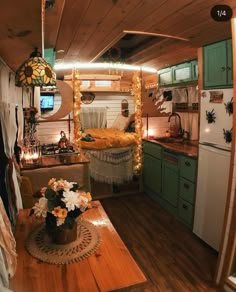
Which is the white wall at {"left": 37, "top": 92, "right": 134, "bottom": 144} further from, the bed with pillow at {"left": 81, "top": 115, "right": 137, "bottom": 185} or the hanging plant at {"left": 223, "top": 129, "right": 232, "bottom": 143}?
the hanging plant at {"left": 223, "top": 129, "right": 232, "bottom": 143}

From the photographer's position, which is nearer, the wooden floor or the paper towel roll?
the wooden floor

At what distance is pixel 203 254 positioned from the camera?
2637 millimetres

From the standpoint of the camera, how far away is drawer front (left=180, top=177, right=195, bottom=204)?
303cm

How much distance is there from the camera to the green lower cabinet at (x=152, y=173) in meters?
3.92

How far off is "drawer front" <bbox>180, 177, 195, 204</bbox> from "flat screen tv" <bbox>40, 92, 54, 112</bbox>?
228 cm

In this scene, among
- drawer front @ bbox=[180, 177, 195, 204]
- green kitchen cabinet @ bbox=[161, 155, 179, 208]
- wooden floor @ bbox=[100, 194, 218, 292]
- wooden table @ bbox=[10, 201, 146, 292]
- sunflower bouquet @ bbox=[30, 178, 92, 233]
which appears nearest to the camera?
wooden table @ bbox=[10, 201, 146, 292]

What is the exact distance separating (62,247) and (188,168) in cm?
208

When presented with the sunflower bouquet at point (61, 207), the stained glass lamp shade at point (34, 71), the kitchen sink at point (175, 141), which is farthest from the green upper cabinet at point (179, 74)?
the sunflower bouquet at point (61, 207)

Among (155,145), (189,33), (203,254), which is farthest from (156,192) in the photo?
(189,33)

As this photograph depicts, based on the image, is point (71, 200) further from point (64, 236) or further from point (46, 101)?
point (46, 101)

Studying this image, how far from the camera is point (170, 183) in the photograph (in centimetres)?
356

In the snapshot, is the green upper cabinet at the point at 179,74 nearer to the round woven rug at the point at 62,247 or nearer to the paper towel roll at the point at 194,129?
the paper towel roll at the point at 194,129

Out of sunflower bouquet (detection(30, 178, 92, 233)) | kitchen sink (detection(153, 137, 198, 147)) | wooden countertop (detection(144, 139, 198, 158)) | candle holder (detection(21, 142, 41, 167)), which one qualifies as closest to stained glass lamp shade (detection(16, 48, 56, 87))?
sunflower bouquet (detection(30, 178, 92, 233))

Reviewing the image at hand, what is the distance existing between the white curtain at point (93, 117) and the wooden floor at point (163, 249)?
1664 mm
